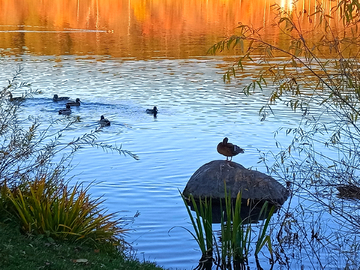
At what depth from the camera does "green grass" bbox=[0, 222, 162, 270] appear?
24.8ft

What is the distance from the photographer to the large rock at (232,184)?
12.9 m

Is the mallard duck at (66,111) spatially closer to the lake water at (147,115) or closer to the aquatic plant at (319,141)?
the lake water at (147,115)

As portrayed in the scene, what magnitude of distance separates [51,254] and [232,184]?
589 cm

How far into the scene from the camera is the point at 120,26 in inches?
2633

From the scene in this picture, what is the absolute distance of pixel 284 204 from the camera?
526 inches

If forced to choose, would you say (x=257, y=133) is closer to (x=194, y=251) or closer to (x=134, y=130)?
(x=134, y=130)

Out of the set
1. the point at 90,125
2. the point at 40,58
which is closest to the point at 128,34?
the point at 40,58

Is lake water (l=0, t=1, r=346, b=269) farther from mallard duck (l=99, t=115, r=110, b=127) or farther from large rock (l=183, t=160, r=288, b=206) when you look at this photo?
large rock (l=183, t=160, r=288, b=206)

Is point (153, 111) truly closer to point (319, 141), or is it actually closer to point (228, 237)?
point (319, 141)

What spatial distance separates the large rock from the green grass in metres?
4.38

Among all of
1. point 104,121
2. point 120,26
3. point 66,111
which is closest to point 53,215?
point 104,121

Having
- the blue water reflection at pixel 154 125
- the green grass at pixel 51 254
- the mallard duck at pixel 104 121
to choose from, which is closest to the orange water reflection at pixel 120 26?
the blue water reflection at pixel 154 125

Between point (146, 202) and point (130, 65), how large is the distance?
2419 cm

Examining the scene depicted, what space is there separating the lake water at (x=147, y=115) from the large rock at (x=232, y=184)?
0.68 m
